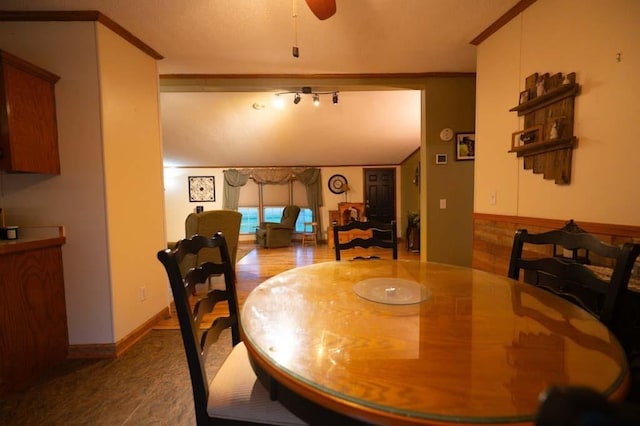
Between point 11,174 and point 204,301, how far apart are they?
195 cm

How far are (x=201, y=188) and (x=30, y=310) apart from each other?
6.17 metres

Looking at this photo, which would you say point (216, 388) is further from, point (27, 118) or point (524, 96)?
point (524, 96)

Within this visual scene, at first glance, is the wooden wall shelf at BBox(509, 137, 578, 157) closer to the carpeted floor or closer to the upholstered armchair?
the carpeted floor

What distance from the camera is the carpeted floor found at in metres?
1.50

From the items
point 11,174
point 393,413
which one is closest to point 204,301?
point 393,413

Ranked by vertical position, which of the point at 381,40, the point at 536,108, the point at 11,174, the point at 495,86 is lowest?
the point at 11,174

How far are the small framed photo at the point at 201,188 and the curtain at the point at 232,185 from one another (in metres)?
0.35

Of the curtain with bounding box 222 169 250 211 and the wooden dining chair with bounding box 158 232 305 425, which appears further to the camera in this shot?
the curtain with bounding box 222 169 250 211

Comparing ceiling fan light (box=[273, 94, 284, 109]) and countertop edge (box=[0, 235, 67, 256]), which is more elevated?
ceiling fan light (box=[273, 94, 284, 109])

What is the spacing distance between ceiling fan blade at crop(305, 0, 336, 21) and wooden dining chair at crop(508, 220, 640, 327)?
1.52 metres

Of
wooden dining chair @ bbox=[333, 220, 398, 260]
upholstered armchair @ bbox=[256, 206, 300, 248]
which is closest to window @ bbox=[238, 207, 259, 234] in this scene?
upholstered armchair @ bbox=[256, 206, 300, 248]

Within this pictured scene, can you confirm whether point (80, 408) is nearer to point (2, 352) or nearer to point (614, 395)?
point (2, 352)

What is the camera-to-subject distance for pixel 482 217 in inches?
95.1

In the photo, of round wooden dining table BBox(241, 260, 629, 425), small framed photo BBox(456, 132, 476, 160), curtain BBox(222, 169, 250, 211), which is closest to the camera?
round wooden dining table BBox(241, 260, 629, 425)
